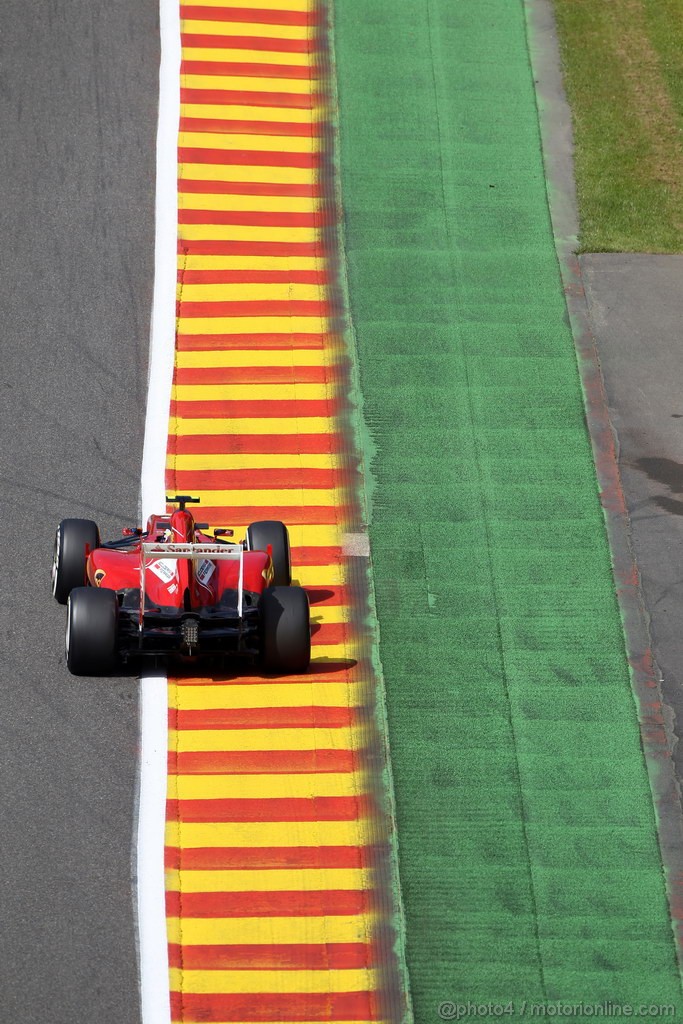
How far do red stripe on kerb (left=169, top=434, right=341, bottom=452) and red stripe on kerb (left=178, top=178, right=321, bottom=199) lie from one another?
4701 millimetres

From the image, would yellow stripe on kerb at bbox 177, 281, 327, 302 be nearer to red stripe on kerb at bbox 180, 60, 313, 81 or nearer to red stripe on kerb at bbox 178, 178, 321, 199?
red stripe on kerb at bbox 178, 178, 321, 199

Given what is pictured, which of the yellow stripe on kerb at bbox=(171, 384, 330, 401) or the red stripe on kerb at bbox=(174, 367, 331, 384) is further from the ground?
the red stripe on kerb at bbox=(174, 367, 331, 384)

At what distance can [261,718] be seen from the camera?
606 inches

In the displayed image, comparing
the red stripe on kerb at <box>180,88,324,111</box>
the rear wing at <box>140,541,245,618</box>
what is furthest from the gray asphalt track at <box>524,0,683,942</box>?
the rear wing at <box>140,541,245,618</box>

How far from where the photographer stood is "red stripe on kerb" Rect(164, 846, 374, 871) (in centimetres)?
1424

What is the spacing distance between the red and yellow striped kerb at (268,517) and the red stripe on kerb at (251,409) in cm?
2

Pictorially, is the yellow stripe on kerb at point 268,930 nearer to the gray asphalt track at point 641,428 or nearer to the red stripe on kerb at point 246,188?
the gray asphalt track at point 641,428

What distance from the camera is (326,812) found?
14742 mm

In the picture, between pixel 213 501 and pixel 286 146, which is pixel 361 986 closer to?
pixel 213 501

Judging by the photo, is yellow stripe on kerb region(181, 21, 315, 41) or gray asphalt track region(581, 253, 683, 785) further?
yellow stripe on kerb region(181, 21, 315, 41)

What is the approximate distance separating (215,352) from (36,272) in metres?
2.75

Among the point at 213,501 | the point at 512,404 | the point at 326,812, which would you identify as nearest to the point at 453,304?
the point at 512,404

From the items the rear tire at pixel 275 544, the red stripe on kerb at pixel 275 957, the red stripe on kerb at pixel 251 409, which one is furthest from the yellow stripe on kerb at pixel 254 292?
the red stripe on kerb at pixel 275 957

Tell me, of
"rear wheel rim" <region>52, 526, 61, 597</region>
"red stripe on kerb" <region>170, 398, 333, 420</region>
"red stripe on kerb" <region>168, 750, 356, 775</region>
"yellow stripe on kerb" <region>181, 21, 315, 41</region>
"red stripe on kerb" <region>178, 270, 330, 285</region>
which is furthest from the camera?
"yellow stripe on kerb" <region>181, 21, 315, 41</region>
